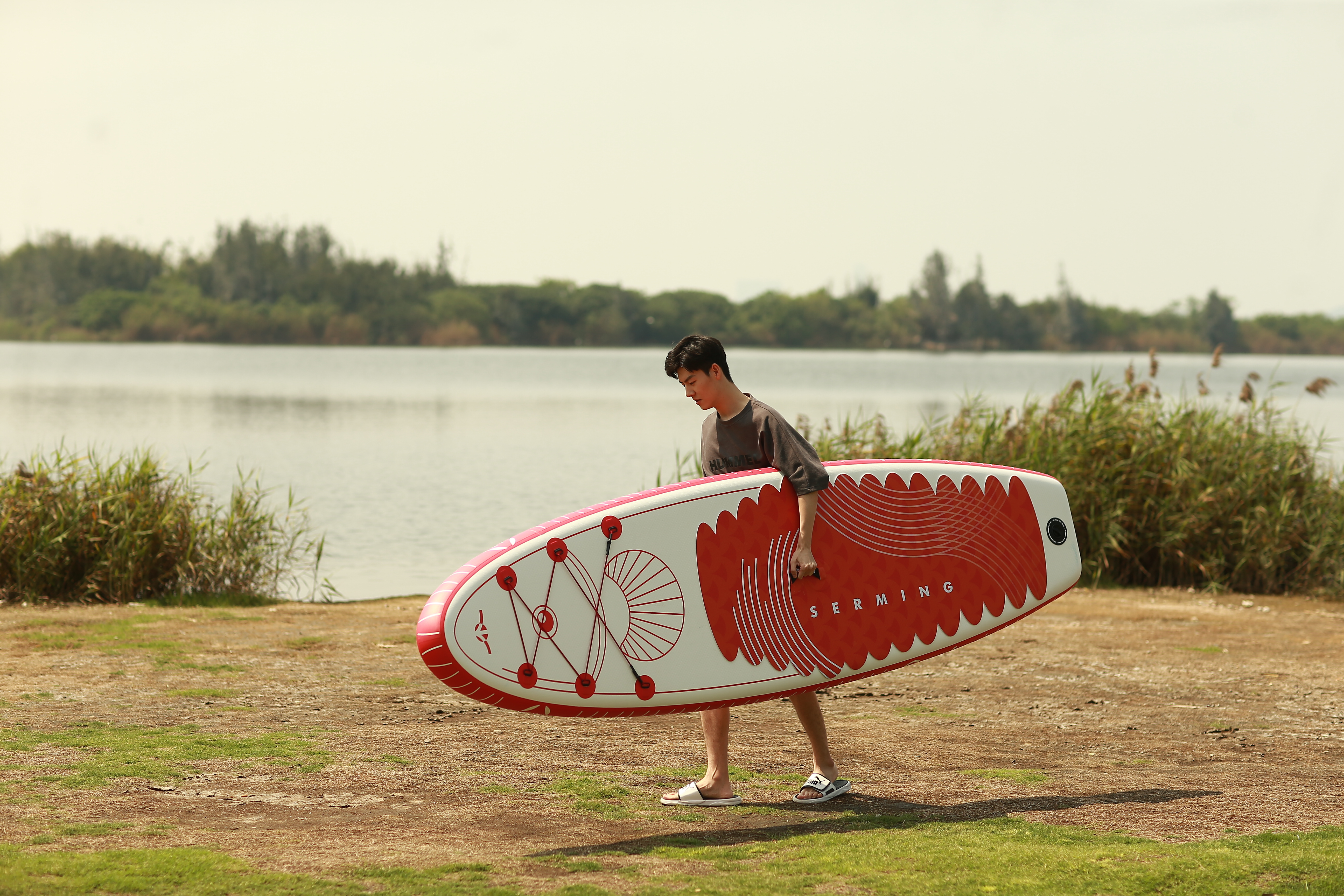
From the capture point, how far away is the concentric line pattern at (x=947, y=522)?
4.91 meters

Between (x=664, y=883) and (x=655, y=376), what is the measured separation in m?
55.9

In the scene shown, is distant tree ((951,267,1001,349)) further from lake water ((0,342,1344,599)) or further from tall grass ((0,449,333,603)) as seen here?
tall grass ((0,449,333,603))

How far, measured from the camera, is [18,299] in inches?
3725

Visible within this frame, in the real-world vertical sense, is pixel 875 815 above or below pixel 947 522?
below

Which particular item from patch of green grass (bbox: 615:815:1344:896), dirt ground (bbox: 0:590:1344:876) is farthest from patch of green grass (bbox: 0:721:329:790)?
patch of green grass (bbox: 615:815:1344:896)

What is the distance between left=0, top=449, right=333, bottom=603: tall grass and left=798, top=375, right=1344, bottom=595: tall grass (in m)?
5.32

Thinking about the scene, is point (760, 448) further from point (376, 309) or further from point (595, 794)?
point (376, 309)

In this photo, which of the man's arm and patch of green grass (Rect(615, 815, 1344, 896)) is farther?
the man's arm

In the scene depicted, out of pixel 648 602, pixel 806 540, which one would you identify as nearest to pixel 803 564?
pixel 806 540

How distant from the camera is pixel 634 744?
18.3 feet

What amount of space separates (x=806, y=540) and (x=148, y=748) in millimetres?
2863

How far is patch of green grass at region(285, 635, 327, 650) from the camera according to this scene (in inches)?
299

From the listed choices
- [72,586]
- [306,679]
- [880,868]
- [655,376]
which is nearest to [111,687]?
[306,679]

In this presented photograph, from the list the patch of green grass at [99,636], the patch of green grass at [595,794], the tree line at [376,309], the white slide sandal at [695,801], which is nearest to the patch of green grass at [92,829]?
the patch of green grass at [595,794]
